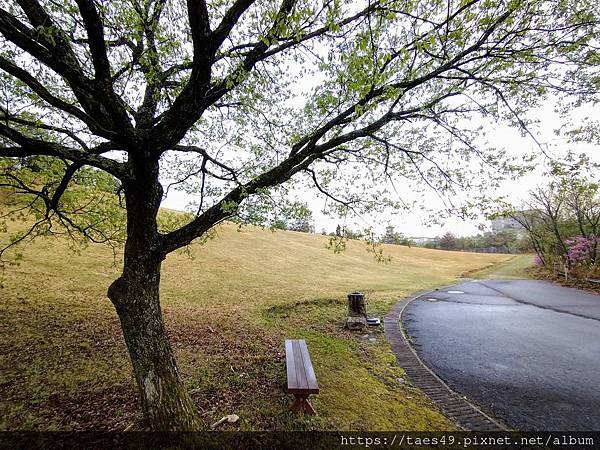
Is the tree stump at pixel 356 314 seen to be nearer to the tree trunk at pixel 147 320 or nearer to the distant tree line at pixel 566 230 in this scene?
the tree trunk at pixel 147 320

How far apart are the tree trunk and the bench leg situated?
129 centimetres

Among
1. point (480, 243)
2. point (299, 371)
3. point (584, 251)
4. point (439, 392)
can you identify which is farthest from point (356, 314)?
point (480, 243)

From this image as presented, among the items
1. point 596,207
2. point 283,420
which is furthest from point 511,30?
point 596,207

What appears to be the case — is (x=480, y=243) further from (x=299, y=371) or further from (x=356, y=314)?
(x=299, y=371)

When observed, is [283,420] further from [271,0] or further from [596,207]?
[596,207]

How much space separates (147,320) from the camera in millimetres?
3402

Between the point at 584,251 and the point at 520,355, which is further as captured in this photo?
the point at 584,251

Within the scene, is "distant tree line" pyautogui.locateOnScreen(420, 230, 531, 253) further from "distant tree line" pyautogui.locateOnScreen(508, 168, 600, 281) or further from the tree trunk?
the tree trunk

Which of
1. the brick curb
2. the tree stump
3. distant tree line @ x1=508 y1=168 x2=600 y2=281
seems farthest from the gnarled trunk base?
distant tree line @ x1=508 y1=168 x2=600 y2=281

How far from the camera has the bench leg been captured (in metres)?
3.63

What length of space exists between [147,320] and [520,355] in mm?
7707

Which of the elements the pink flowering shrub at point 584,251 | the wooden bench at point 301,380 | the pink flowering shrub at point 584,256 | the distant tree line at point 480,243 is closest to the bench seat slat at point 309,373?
the wooden bench at point 301,380

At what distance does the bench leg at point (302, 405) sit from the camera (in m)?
3.63

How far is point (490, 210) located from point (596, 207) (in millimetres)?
19084
